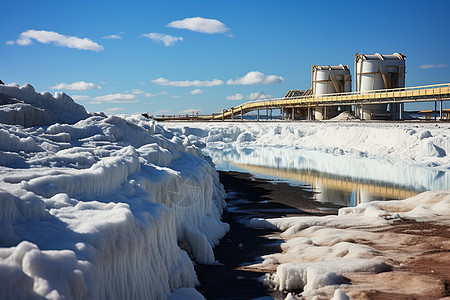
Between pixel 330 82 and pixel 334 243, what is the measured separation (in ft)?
154

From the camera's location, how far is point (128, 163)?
8.15 meters

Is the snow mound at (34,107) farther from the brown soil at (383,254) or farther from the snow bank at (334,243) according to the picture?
the snow bank at (334,243)

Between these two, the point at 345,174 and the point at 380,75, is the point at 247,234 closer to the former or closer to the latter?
the point at 345,174

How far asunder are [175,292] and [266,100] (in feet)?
175

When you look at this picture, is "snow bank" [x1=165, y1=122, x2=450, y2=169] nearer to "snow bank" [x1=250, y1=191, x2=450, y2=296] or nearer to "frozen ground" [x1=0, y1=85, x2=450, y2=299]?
"snow bank" [x1=250, y1=191, x2=450, y2=296]

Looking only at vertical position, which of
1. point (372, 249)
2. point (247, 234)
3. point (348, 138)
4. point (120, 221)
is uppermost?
point (348, 138)

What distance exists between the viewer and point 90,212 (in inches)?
221

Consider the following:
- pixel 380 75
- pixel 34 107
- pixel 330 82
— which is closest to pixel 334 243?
pixel 34 107

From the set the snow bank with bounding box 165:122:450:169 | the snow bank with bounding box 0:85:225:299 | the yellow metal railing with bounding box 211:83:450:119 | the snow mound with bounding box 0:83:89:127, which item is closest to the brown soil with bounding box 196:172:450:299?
the snow bank with bounding box 0:85:225:299

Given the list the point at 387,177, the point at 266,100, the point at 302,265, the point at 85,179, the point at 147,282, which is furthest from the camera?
the point at 266,100

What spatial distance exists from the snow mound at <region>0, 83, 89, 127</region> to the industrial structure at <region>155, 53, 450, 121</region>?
102 ft

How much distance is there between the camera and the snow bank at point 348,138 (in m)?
29.0

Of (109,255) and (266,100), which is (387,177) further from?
(266,100)

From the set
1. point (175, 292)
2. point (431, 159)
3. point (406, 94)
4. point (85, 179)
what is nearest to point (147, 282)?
point (175, 292)
